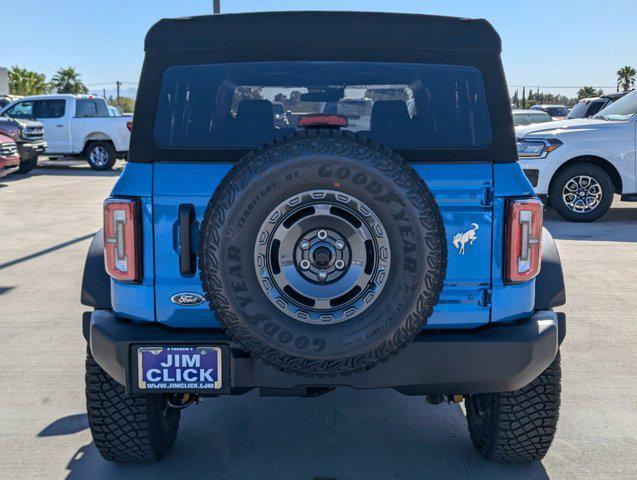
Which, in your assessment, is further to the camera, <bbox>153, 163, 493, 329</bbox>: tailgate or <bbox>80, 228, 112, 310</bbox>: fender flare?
<bbox>80, 228, 112, 310</bbox>: fender flare

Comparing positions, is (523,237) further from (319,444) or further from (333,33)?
(319,444)

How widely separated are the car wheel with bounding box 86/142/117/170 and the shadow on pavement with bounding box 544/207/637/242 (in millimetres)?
12471

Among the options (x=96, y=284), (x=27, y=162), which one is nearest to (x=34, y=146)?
(x=27, y=162)

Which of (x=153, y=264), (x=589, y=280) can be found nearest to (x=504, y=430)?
(x=153, y=264)

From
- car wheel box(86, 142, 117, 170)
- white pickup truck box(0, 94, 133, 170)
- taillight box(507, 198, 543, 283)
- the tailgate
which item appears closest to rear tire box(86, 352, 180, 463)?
the tailgate

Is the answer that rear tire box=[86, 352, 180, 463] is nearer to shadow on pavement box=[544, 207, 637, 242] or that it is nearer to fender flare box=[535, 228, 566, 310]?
fender flare box=[535, 228, 566, 310]

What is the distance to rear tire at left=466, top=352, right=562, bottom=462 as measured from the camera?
337 cm

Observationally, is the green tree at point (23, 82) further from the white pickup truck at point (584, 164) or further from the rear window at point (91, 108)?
the white pickup truck at point (584, 164)

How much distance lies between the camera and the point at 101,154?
21.1m

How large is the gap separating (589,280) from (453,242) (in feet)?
16.0

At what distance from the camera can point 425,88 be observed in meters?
3.44

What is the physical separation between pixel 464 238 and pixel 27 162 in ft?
57.4

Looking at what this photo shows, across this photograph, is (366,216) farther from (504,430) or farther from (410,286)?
(504,430)

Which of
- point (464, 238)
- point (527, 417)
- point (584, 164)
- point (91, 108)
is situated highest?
point (91, 108)
